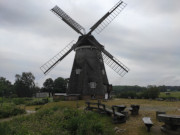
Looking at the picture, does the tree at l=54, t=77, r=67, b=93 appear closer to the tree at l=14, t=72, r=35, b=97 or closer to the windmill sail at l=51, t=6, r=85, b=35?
the tree at l=14, t=72, r=35, b=97

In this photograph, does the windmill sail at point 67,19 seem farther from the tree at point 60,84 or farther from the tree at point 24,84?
the tree at point 24,84

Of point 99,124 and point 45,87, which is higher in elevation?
point 45,87

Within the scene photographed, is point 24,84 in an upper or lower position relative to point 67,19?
lower

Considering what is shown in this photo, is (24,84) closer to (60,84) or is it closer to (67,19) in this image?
(60,84)

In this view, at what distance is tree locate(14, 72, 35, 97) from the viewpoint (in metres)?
72.2

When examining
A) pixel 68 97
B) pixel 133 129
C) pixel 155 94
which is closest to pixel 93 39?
pixel 68 97

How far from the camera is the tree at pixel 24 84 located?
237 feet

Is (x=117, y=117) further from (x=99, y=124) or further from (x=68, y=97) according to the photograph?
(x=68, y=97)

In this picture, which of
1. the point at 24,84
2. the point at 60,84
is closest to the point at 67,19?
the point at 60,84

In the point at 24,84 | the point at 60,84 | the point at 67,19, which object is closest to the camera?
the point at 67,19

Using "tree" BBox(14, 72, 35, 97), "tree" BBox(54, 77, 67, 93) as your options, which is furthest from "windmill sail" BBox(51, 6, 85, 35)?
"tree" BBox(14, 72, 35, 97)

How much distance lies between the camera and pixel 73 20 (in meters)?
26.8

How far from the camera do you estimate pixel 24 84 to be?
7388 cm

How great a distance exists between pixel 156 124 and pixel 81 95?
48.5 ft
